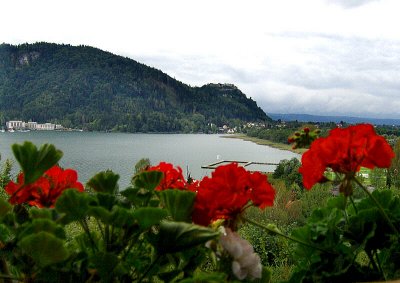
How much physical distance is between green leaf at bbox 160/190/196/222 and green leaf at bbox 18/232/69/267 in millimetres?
135

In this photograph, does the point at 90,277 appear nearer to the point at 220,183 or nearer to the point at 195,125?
the point at 220,183

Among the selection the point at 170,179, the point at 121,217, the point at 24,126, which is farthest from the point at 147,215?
the point at 24,126

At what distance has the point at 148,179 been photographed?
610 mm

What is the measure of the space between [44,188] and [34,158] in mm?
133

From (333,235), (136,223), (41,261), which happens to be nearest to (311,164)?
(333,235)

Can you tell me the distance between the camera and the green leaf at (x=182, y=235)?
50 cm

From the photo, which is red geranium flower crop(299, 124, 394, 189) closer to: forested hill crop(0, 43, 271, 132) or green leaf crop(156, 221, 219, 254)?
green leaf crop(156, 221, 219, 254)

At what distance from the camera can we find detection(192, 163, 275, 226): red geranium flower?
1.88 feet

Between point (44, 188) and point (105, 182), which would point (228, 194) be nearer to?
point (105, 182)

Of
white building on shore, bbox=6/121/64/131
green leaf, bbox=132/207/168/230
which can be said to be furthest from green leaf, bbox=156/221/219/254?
white building on shore, bbox=6/121/64/131

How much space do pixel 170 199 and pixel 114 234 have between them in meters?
0.08

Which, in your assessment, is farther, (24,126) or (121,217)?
(24,126)

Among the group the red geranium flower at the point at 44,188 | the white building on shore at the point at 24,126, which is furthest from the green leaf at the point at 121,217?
the white building on shore at the point at 24,126

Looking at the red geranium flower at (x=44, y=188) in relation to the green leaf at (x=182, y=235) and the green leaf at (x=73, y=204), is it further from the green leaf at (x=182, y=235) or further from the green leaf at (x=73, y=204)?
the green leaf at (x=182, y=235)
